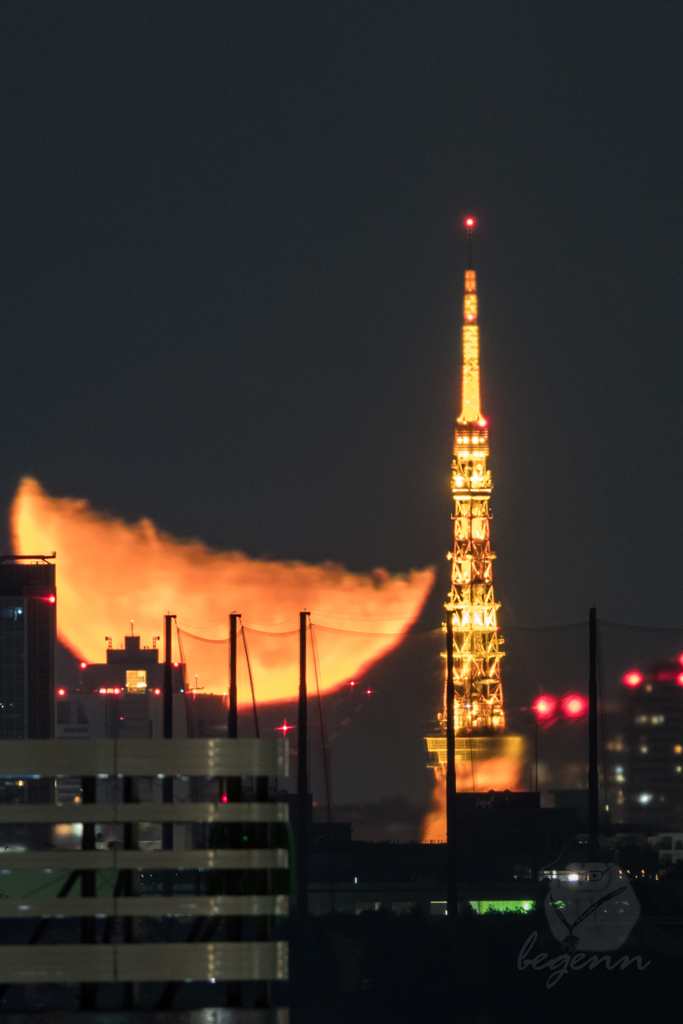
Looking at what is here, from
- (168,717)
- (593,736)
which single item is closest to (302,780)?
(168,717)

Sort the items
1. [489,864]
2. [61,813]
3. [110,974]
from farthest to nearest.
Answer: [489,864]
[61,813]
[110,974]

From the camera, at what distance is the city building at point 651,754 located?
153000mm

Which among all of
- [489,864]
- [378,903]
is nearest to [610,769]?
[489,864]

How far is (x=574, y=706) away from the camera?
148m

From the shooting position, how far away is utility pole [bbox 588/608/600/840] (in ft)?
359

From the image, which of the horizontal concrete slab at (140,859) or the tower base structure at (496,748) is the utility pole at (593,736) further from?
the horizontal concrete slab at (140,859)

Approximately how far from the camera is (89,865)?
42.4m

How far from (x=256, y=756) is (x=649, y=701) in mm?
115712

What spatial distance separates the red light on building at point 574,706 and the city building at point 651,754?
4058 millimetres

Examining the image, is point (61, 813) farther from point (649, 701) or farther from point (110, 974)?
point (649, 701)

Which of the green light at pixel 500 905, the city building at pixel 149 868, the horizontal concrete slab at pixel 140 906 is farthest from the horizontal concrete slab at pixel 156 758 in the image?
the green light at pixel 500 905

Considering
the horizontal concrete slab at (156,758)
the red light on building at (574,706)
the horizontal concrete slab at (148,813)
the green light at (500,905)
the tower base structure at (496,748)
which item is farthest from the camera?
the tower base structure at (496,748)

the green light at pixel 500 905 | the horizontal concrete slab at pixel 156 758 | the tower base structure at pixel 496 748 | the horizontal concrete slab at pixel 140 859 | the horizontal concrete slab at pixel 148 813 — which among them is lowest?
the green light at pixel 500 905

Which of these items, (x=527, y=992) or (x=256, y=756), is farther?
(x=527, y=992)
